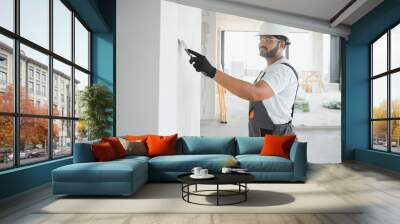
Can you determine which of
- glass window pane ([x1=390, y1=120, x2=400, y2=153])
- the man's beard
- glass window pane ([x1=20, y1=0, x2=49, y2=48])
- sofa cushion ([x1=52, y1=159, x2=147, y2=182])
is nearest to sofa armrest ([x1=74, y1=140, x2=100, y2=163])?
sofa cushion ([x1=52, y1=159, x2=147, y2=182])

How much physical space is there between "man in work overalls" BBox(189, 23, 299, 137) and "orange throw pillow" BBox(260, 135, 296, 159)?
279 centimetres

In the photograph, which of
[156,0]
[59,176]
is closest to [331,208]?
[59,176]

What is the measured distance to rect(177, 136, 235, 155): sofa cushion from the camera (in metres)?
6.53

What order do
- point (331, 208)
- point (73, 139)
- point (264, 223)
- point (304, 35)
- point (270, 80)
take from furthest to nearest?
point (304, 35) < point (270, 80) < point (73, 139) < point (331, 208) < point (264, 223)

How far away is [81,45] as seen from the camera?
805 cm

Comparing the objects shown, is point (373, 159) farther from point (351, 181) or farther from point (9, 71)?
point (9, 71)

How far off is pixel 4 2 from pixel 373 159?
744cm

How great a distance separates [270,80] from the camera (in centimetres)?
927

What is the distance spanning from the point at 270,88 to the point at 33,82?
5.35 m

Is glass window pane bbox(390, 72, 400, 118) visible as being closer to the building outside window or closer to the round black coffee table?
the round black coffee table

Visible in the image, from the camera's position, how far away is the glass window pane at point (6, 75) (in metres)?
4.68

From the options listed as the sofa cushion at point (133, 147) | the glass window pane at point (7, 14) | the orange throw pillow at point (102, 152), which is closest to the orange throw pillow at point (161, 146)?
the sofa cushion at point (133, 147)

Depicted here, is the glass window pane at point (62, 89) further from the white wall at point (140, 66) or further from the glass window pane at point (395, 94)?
the glass window pane at point (395, 94)

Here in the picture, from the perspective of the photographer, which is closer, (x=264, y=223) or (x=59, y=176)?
(x=264, y=223)
